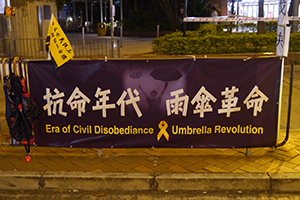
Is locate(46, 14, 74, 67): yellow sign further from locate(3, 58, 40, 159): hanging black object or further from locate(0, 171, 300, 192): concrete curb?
locate(0, 171, 300, 192): concrete curb

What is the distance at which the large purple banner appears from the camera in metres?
4.51

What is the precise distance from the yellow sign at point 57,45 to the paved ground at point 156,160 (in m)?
1.42

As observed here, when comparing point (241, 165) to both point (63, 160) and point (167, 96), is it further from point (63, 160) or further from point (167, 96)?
point (63, 160)

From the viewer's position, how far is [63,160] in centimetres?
485

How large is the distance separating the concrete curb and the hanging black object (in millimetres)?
618

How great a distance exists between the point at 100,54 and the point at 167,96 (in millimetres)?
8621

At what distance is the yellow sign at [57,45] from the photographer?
4.45 meters

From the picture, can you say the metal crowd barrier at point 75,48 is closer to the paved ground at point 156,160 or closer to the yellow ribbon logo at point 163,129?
the paved ground at point 156,160

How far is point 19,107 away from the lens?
14.8ft

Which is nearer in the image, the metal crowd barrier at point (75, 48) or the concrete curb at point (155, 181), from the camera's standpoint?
the concrete curb at point (155, 181)

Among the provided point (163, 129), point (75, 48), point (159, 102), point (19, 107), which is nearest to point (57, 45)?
point (19, 107)

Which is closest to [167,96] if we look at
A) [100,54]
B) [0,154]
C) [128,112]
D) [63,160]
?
[128,112]

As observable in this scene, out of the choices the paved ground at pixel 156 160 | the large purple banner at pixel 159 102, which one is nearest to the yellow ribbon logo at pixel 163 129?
the large purple banner at pixel 159 102

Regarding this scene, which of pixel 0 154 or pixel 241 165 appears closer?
pixel 241 165
